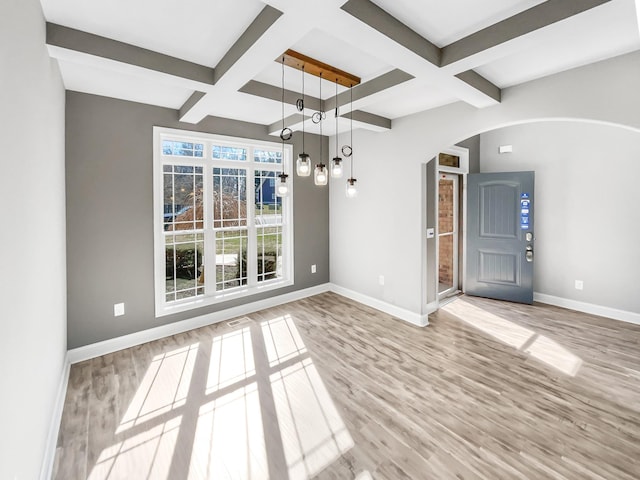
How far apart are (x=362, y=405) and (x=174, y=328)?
99.0 inches

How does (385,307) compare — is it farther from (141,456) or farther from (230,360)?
(141,456)

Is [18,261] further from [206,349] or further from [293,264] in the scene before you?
[293,264]

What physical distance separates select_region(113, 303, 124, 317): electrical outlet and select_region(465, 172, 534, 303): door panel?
5.09 meters

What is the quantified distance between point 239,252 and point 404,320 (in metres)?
2.52

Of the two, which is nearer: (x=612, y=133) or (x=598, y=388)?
(x=598, y=388)

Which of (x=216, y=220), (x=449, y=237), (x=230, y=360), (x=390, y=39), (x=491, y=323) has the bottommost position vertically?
(x=230, y=360)

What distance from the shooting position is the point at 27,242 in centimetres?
153

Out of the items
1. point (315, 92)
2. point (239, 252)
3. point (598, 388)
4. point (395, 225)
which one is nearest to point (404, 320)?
point (395, 225)

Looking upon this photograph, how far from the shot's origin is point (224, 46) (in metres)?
2.23

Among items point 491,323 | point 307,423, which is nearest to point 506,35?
point 307,423

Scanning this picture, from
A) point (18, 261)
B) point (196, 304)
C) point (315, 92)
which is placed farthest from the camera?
point (196, 304)

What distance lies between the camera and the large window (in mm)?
3709

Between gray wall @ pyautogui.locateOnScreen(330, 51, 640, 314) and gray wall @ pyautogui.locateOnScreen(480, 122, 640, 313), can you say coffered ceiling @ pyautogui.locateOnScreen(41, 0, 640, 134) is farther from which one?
gray wall @ pyautogui.locateOnScreen(480, 122, 640, 313)

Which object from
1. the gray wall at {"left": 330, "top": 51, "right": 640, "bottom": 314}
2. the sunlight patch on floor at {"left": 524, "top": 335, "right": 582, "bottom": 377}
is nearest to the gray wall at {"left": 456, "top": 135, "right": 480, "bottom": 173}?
the gray wall at {"left": 330, "top": 51, "right": 640, "bottom": 314}
